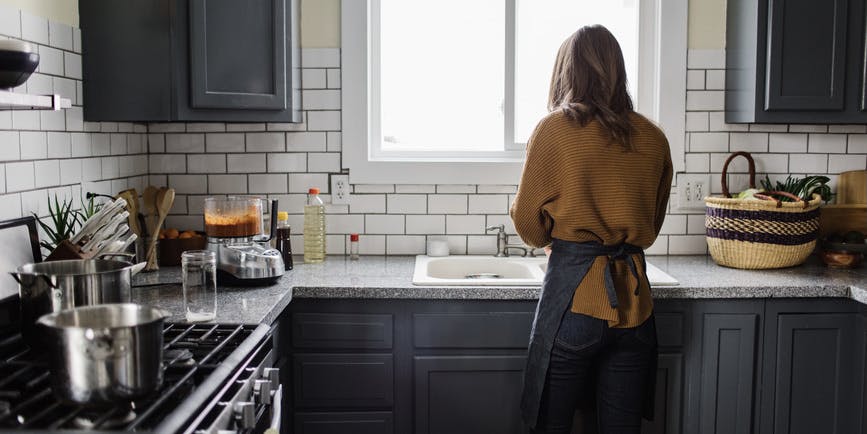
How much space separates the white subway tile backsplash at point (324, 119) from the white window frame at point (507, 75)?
38mm

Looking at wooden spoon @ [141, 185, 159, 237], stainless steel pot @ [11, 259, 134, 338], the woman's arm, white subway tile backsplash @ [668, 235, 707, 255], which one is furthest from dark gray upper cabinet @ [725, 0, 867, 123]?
stainless steel pot @ [11, 259, 134, 338]

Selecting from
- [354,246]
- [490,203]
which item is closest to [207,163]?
[354,246]

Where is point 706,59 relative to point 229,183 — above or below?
above

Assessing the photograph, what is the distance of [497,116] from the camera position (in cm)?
358

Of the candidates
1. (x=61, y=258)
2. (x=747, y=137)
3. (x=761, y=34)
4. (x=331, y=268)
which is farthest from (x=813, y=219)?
(x=61, y=258)

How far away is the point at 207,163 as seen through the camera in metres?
3.51

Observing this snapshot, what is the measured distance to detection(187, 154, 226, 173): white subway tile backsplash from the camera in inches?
138

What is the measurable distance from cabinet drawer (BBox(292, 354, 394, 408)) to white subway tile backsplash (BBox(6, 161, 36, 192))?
3.33 feet

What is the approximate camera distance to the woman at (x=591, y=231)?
2.39 meters

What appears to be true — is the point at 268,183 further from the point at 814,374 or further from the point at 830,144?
the point at 830,144

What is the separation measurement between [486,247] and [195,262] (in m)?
1.49

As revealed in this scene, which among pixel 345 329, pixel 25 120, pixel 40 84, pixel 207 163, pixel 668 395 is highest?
pixel 40 84

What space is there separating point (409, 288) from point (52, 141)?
4.12 ft

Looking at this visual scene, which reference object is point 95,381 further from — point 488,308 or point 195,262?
point 488,308
